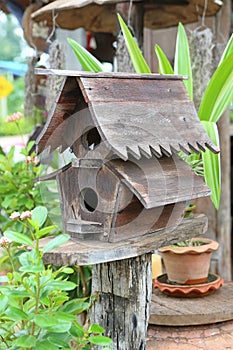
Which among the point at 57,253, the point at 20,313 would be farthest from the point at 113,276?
the point at 20,313

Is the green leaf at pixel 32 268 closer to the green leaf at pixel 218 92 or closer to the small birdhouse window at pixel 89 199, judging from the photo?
the small birdhouse window at pixel 89 199

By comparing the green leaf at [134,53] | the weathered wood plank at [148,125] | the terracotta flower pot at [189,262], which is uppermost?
the green leaf at [134,53]

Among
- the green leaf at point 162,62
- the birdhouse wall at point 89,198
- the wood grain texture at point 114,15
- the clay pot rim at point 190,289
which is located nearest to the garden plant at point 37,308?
the birdhouse wall at point 89,198

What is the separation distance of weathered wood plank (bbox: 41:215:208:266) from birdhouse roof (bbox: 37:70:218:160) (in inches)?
8.5

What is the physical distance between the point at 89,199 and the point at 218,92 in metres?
0.63

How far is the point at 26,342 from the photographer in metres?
1.05

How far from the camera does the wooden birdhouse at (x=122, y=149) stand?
1257 millimetres

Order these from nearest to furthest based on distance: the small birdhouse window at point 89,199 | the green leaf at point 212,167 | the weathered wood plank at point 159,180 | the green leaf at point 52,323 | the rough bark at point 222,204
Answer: the green leaf at point 52,323 → the weathered wood plank at point 159,180 → the small birdhouse window at point 89,199 → the green leaf at point 212,167 → the rough bark at point 222,204

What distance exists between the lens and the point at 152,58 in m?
2.82

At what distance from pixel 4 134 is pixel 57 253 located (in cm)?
737

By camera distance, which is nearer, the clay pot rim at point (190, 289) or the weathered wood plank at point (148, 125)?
the weathered wood plank at point (148, 125)

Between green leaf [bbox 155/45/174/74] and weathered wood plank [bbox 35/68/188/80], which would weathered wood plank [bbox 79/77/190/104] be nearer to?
weathered wood plank [bbox 35/68/188/80]

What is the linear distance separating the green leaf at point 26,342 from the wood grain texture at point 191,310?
2.40 ft

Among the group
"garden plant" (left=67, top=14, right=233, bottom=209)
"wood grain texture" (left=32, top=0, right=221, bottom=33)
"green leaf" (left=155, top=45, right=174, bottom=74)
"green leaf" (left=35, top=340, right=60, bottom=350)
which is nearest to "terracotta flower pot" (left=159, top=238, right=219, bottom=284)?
"garden plant" (left=67, top=14, right=233, bottom=209)
